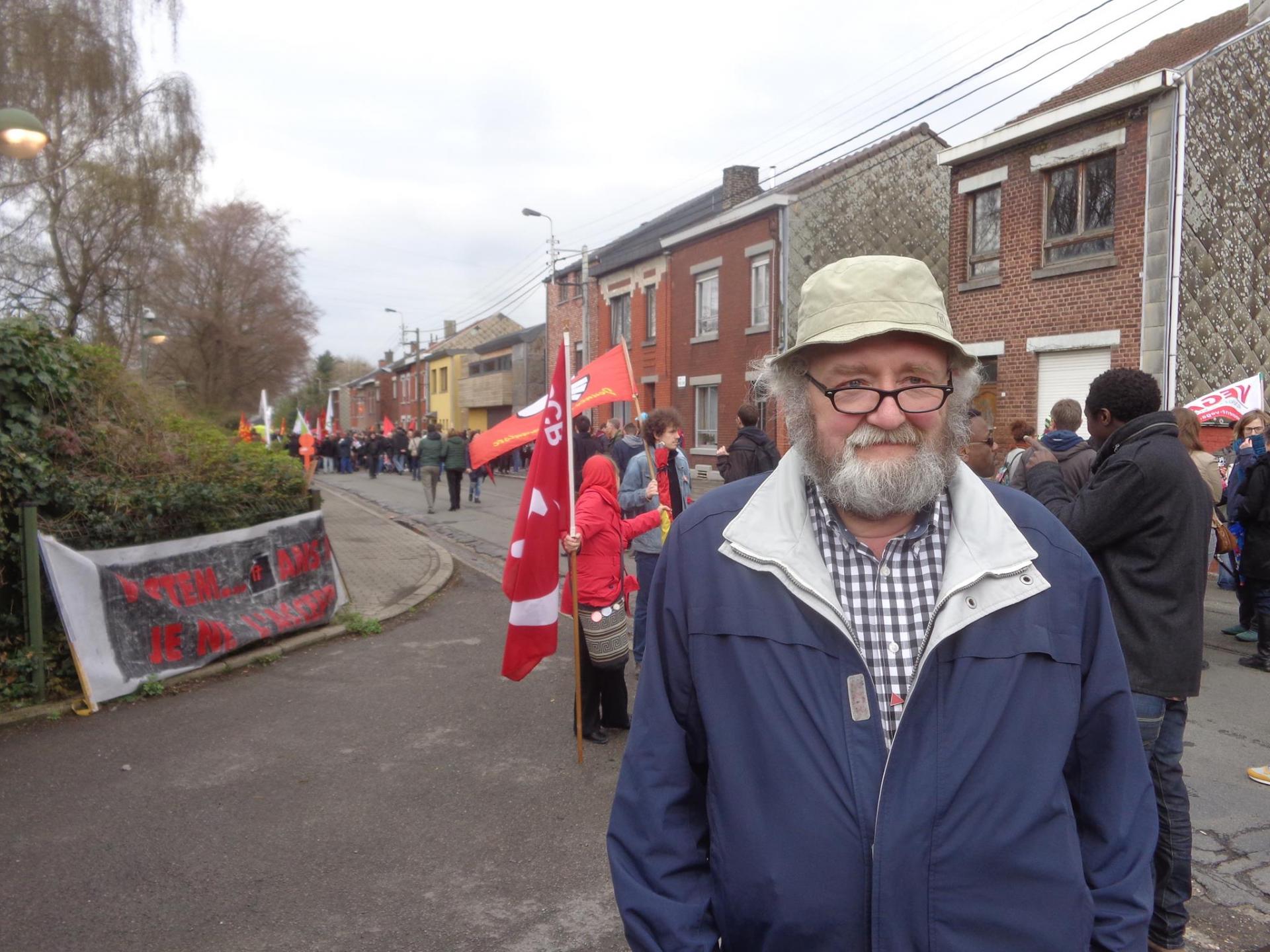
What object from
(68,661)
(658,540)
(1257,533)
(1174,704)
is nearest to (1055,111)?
(1257,533)

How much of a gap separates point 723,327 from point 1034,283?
1064cm

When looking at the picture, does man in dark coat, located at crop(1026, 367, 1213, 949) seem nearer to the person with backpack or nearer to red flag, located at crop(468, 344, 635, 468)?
red flag, located at crop(468, 344, 635, 468)

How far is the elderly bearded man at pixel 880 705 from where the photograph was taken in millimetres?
1546

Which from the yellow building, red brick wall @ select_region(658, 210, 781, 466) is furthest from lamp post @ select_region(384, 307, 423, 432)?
red brick wall @ select_region(658, 210, 781, 466)

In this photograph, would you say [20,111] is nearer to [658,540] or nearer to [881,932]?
[658,540]

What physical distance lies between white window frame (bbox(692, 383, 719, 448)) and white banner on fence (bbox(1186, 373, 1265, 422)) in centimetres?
1546

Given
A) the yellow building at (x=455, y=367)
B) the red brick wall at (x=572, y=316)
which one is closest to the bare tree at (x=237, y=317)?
the red brick wall at (x=572, y=316)

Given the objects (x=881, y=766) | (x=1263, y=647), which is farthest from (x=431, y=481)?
(x=881, y=766)

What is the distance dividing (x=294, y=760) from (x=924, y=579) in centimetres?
447

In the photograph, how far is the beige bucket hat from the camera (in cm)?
176

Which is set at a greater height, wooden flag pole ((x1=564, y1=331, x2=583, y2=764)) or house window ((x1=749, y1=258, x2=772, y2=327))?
house window ((x1=749, y1=258, x2=772, y2=327))

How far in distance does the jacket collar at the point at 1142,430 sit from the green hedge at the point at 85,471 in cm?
634

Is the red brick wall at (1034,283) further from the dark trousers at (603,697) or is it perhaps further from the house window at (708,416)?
the dark trousers at (603,697)

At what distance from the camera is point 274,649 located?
294 inches
